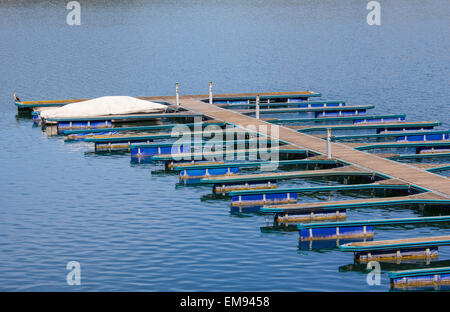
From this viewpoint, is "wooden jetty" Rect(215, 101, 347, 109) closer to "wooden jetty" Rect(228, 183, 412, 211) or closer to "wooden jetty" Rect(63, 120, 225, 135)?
"wooden jetty" Rect(63, 120, 225, 135)

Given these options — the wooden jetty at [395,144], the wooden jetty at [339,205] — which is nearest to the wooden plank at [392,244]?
the wooden jetty at [339,205]

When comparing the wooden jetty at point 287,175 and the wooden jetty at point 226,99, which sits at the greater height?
the wooden jetty at point 226,99

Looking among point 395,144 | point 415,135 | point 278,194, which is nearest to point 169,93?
point 415,135

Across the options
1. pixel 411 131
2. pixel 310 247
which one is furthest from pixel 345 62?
pixel 310 247

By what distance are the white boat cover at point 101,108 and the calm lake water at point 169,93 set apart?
263 centimetres

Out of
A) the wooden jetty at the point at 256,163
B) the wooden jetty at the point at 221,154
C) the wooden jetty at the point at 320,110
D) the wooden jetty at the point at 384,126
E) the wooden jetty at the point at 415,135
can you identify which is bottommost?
the wooden jetty at the point at 256,163

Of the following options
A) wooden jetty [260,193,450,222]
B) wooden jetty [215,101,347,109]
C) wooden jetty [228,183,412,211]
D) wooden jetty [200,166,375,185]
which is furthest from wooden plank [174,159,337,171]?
wooden jetty [215,101,347,109]

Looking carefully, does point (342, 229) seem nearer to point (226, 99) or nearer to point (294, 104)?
point (294, 104)

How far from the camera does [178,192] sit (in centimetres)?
4438

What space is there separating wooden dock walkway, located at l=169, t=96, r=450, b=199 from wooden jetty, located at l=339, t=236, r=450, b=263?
21.7 ft

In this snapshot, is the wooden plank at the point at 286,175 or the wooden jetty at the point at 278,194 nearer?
the wooden jetty at the point at 278,194

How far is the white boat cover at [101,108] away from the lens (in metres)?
62.9

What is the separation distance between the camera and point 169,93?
8544 cm

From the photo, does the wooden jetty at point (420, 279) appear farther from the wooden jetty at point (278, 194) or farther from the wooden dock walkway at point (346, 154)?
the wooden jetty at point (278, 194)
